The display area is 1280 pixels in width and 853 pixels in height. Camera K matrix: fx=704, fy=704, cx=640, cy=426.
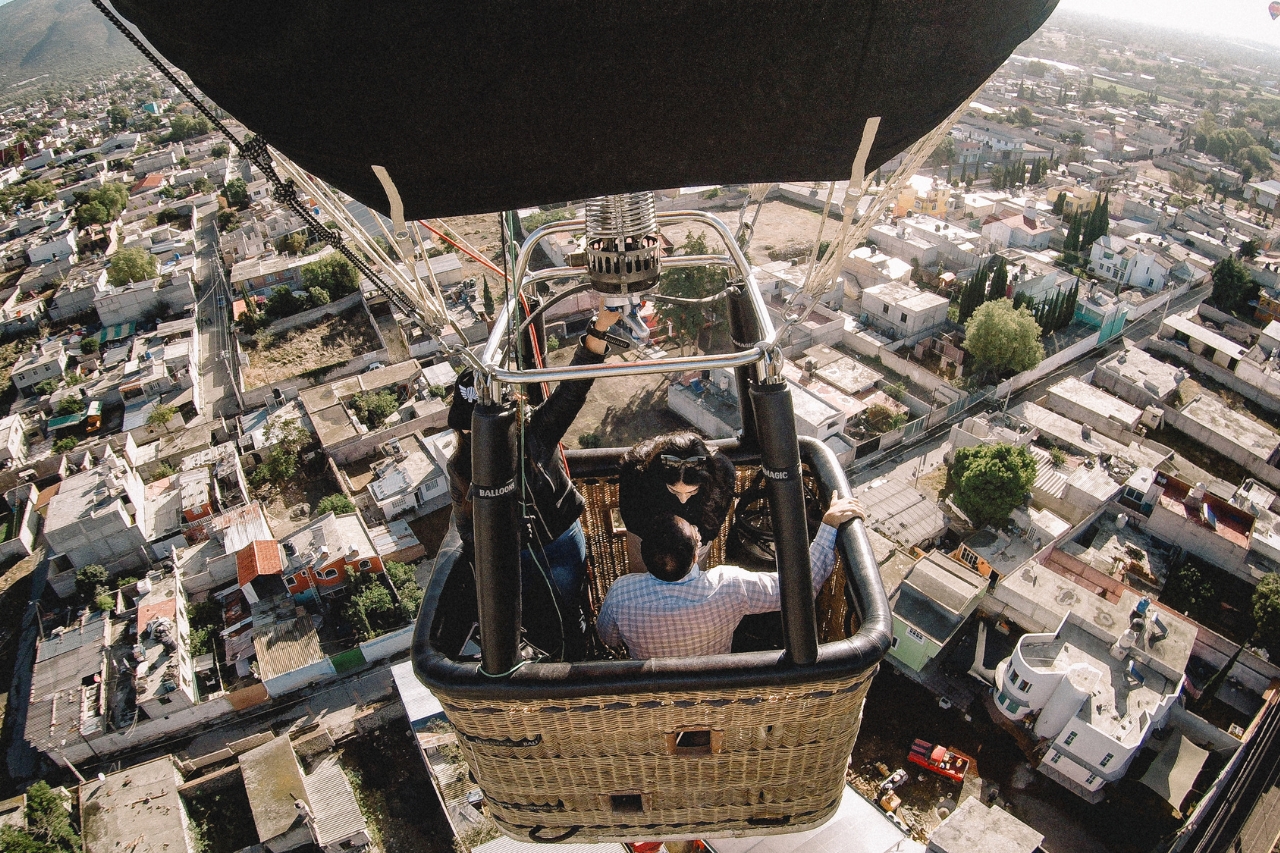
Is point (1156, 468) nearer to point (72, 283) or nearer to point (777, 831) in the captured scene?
point (777, 831)

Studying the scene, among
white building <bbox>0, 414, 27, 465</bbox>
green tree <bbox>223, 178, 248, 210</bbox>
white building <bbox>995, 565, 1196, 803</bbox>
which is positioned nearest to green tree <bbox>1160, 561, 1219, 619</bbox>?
white building <bbox>995, 565, 1196, 803</bbox>

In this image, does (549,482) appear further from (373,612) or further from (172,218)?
(172,218)

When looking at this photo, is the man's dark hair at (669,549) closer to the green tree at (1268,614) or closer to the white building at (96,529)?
the green tree at (1268,614)

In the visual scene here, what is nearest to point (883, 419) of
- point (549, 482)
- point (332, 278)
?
point (549, 482)

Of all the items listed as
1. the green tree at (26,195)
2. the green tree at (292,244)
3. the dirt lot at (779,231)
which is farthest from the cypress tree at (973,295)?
the green tree at (26,195)

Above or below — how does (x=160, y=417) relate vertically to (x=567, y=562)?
below
